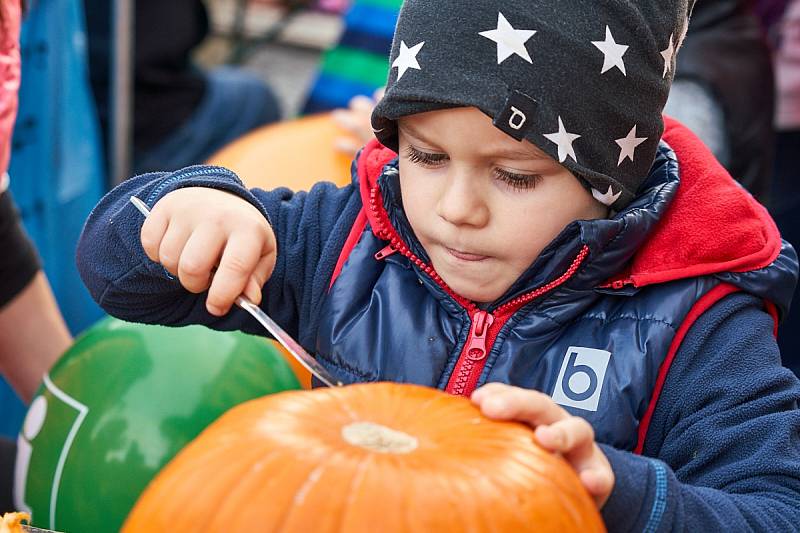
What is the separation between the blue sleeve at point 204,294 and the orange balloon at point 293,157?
3.36ft

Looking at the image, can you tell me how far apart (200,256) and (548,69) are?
1.67 ft

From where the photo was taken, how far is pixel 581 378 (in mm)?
1496

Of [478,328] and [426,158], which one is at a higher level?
[426,158]

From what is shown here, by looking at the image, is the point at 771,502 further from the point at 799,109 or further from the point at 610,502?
the point at 799,109

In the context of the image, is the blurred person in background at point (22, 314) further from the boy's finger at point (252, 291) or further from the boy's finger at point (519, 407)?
the boy's finger at point (519, 407)

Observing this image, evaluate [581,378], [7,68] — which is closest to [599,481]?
[581,378]

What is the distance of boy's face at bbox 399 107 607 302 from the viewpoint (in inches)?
56.1

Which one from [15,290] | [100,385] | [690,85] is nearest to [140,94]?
[15,290]

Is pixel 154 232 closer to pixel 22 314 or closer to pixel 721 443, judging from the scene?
pixel 721 443

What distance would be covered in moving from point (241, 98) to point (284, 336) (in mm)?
Answer: 3213

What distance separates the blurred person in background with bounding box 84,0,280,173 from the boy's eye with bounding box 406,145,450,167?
2754 millimetres

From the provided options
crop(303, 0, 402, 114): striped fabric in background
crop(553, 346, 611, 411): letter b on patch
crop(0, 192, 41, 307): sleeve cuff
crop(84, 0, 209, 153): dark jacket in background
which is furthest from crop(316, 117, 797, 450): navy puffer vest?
crop(84, 0, 209, 153): dark jacket in background

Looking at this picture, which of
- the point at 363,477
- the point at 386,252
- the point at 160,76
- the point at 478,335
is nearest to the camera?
the point at 363,477

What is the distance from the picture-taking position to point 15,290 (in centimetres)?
251
